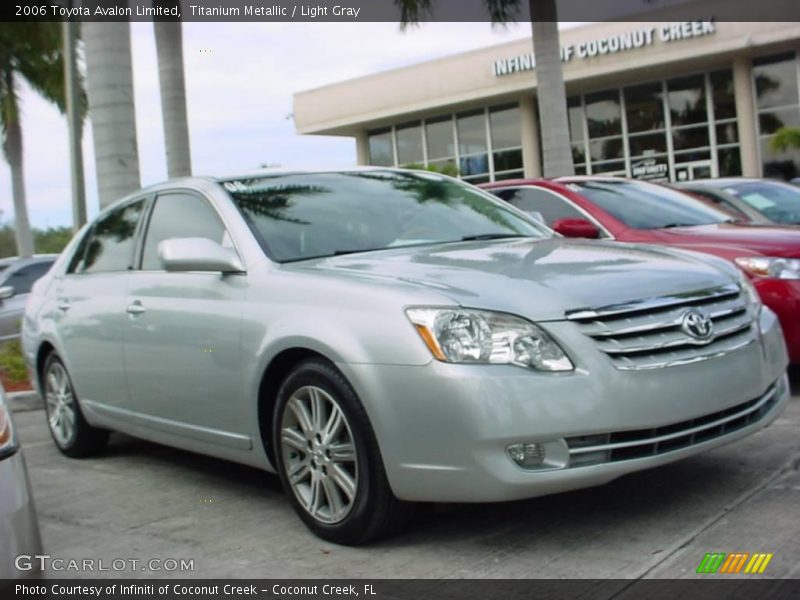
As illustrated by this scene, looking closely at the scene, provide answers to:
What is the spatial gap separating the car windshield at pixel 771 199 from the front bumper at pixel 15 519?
7.47 meters

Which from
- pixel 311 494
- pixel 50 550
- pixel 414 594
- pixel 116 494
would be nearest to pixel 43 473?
pixel 116 494

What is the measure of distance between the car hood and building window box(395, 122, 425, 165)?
100 feet

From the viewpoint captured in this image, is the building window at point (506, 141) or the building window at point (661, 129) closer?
the building window at point (661, 129)

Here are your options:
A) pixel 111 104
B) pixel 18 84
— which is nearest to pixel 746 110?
pixel 18 84

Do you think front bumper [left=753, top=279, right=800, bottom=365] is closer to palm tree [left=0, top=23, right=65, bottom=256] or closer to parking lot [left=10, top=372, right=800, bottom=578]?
parking lot [left=10, top=372, right=800, bottom=578]

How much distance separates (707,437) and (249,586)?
1.82m

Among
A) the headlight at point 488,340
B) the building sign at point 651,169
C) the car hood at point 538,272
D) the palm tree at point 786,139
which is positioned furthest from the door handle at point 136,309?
the building sign at point 651,169

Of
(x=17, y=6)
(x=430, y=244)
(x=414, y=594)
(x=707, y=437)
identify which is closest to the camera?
(x=414, y=594)

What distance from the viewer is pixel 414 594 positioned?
3.47 m

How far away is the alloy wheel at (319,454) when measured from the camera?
13.1 ft

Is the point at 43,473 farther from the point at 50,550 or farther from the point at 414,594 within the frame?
the point at 414,594

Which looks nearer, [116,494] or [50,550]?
[50,550]

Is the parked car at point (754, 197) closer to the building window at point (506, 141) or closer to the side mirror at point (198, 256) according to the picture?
the side mirror at point (198, 256)

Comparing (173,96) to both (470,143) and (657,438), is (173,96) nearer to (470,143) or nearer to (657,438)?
(657,438)
